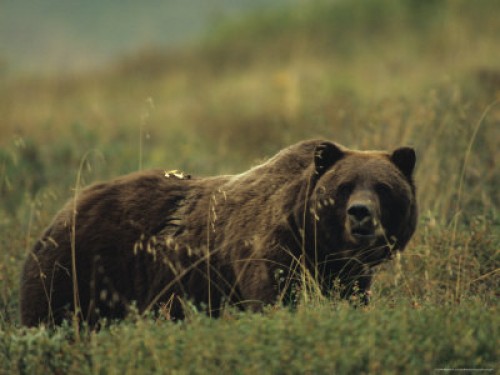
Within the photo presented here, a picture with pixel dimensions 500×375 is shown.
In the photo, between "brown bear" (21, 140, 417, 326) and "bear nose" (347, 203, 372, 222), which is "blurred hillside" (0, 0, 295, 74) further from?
"bear nose" (347, 203, 372, 222)

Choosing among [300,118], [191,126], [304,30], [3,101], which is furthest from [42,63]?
[300,118]

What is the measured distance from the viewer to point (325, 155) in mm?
5539

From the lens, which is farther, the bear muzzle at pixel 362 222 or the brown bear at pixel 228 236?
the brown bear at pixel 228 236

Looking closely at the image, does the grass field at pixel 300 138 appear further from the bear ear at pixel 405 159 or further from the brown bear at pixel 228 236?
the bear ear at pixel 405 159

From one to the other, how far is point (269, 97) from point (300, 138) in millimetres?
4177

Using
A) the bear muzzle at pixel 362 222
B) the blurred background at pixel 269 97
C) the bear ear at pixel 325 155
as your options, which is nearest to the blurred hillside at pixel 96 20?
the blurred background at pixel 269 97

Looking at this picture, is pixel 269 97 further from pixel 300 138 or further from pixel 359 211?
pixel 359 211

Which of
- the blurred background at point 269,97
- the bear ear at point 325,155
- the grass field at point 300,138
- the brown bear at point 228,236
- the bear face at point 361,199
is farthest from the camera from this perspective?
the blurred background at point 269,97

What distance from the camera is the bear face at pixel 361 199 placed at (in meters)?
5.29

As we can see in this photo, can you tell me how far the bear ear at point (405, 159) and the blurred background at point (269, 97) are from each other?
91 centimetres

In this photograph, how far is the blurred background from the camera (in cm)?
906

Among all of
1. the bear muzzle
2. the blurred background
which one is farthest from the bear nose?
the blurred background

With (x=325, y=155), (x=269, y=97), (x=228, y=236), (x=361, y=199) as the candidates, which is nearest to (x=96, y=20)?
(x=269, y=97)

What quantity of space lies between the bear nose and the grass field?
51 cm
